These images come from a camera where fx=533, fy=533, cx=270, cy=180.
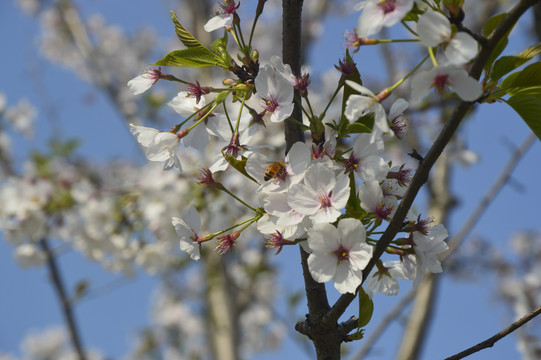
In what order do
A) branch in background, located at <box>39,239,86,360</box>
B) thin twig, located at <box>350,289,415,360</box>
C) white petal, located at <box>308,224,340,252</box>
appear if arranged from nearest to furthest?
white petal, located at <box>308,224,340,252</box>
thin twig, located at <box>350,289,415,360</box>
branch in background, located at <box>39,239,86,360</box>

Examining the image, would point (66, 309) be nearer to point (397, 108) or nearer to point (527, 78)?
point (397, 108)

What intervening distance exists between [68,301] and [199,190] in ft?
3.68

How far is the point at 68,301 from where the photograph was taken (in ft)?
9.50

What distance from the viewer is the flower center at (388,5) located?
0.56 metres

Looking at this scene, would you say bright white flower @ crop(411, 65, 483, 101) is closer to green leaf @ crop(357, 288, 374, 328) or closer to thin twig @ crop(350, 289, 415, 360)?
green leaf @ crop(357, 288, 374, 328)

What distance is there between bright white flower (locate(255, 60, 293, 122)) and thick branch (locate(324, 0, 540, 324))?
184 mm

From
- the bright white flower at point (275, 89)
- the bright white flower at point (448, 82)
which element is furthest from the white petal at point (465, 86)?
the bright white flower at point (275, 89)

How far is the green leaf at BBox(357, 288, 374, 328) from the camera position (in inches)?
28.5

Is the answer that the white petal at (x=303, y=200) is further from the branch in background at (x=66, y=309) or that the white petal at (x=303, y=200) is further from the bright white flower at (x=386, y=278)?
the branch in background at (x=66, y=309)

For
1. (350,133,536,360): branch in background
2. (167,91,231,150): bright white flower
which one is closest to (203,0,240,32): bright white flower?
(167,91,231,150): bright white flower

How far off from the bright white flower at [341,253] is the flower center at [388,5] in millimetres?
236

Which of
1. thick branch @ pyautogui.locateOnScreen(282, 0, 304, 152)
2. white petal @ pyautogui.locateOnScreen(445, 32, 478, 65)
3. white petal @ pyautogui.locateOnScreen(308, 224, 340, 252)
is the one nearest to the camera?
white petal @ pyautogui.locateOnScreen(445, 32, 478, 65)

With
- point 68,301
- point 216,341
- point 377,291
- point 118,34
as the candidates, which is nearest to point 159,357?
point 216,341

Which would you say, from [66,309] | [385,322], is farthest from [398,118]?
[66,309]
